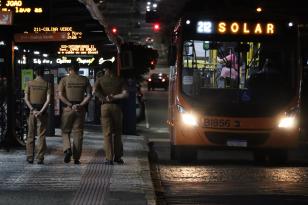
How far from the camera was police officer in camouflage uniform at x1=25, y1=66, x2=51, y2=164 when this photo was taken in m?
14.5

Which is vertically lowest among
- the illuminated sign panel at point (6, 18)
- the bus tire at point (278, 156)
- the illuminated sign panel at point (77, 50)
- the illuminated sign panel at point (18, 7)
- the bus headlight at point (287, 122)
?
the bus tire at point (278, 156)

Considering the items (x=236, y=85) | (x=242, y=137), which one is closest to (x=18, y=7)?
(x=236, y=85)

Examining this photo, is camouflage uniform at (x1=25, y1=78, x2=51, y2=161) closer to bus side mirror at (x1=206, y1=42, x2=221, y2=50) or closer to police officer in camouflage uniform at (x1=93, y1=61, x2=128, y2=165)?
police officer in camouflage uniform at (x1=93, y1=61, x2=128, y2=165)

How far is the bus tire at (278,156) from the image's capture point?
16.1 m

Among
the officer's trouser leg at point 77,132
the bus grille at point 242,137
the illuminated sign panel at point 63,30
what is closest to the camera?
the officer's trouser leg at point 77,132

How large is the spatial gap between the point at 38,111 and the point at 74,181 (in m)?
2.74

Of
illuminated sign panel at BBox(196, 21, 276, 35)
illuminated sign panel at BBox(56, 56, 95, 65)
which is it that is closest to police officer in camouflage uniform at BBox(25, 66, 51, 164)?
illuminated sign panel at BBox(196, 21, 276, 35)

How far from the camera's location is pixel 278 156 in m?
16.2

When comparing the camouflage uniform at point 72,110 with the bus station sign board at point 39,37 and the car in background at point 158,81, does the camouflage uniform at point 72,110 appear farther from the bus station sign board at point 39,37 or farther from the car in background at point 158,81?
the car in background at point 158,81

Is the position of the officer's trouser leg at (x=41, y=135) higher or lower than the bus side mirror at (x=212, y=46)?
lower

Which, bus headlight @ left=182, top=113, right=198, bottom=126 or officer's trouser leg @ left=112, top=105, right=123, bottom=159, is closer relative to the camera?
officer's trouser leg @ left=112, top=105, right=123, bottom=159

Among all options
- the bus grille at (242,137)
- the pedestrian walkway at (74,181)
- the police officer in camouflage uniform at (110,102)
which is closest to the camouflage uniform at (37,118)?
the pedestrian walkway at (74,181)

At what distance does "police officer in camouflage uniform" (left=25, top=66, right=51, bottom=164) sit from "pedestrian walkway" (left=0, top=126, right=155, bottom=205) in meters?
0.26

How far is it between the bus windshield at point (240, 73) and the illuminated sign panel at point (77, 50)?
11.8 m
